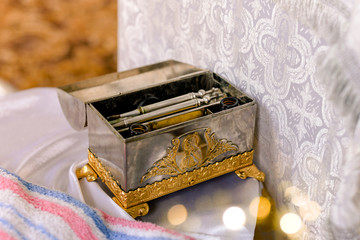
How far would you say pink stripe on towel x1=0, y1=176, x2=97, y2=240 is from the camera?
71 cm

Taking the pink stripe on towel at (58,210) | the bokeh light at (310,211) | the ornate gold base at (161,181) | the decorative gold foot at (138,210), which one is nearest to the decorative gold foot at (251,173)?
the ornate gold base at (161,181)

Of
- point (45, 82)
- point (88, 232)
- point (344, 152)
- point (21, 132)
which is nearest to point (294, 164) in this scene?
point (344, 152)

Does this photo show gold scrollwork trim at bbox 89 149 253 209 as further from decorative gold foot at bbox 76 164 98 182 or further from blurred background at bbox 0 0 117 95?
blurred background at bbox 0 0 117 95

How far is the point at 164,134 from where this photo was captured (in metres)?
0.78

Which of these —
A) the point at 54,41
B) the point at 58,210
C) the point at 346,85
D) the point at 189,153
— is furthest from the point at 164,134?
the point at 54,41

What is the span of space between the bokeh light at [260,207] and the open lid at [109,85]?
0.32 metres

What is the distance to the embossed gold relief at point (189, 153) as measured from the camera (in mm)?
808

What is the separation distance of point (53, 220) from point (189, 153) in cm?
27

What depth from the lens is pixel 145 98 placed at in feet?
3.01

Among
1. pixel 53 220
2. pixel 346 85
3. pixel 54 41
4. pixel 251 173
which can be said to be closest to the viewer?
pixel 346 85

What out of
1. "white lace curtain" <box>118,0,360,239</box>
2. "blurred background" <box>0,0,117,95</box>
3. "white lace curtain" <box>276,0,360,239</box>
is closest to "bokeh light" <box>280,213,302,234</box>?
"white lace curtain" <box>118,0,360,239</box>

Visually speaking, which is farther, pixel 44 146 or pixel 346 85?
pixel 44 146

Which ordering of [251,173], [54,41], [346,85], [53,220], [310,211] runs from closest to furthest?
[346,85] < [53,220] < [310,211] < [251,173] < [54,41]

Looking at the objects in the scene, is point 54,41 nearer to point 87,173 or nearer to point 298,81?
point 87,173
